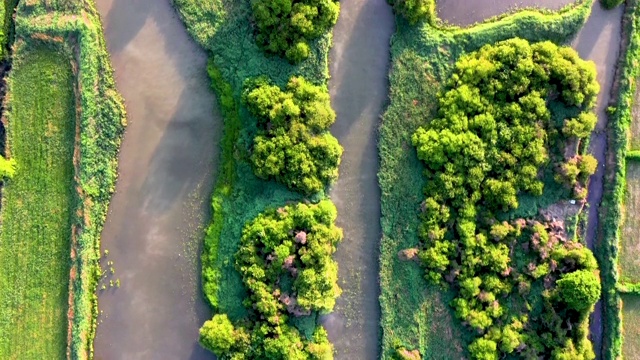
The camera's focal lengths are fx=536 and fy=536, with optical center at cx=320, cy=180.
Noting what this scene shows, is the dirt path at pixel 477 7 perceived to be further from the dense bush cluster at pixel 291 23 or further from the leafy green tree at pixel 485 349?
the leafy green tree at pixel 485 349

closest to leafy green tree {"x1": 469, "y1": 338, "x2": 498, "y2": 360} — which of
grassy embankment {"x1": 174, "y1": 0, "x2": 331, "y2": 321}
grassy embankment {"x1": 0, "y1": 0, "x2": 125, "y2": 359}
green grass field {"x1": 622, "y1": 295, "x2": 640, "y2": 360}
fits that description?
green grass field {"x1": 622, "y1": 295, "x2": 640, "y2": 360}

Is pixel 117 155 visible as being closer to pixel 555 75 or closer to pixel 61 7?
pixel 61 7

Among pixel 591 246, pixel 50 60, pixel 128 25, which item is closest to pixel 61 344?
pixel 50 60

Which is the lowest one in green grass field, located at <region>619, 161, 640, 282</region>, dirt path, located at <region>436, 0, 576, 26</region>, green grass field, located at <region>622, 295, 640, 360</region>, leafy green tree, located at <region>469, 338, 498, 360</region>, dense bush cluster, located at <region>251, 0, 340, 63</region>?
leafy green tree, located at <region>469, 338, 498, 360</region>

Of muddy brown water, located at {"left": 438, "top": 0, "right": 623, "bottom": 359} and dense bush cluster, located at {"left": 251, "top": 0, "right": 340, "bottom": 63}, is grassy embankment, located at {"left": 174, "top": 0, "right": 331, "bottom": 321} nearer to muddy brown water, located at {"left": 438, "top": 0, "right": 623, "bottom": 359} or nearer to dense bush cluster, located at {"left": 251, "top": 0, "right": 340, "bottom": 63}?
dense bush cluster, located at {"left": 251, "top": 0, "right": 340, "bottom": 63}

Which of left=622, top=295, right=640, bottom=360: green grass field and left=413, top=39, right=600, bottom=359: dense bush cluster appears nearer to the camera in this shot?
left=413, top=39, right=600, bottom=359: dense bush cluster

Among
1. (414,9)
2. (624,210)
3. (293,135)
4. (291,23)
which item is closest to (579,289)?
(624,210)

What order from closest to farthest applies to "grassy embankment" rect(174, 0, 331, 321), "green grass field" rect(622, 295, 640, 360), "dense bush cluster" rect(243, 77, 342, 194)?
"dense bush cluster" rect(243, 77, 342, 194)
"grassy embankment" rect(174, 0, 331, 321)
"green grass field" rect(622, 295, 640, 360)

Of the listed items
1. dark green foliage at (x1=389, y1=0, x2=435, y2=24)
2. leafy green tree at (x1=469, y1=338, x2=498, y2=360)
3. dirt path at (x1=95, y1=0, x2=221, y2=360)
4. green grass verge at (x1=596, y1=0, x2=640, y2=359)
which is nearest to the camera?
leafy green tree at (x1=469, y1=338, x2=498, y2=360)
